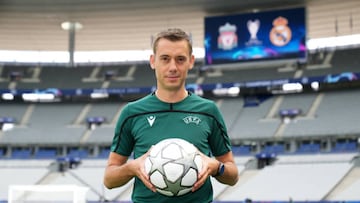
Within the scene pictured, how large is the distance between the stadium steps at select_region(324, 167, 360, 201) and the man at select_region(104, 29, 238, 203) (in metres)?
24.2

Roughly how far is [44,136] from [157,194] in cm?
3442

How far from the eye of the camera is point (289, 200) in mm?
Answer: 25234

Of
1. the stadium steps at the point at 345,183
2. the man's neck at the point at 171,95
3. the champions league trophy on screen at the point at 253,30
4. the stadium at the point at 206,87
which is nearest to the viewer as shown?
the man's neck at the point at 171,95

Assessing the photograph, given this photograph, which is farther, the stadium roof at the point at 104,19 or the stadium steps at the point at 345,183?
the stadium roof at the point at 104,19

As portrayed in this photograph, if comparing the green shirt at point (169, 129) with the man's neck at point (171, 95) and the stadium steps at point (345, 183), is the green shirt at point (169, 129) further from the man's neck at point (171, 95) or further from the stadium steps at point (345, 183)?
the stadium steps at point (345, 183)

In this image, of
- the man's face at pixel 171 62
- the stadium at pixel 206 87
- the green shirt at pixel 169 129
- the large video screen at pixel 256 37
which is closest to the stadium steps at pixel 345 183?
the stadium at pixel 206 87

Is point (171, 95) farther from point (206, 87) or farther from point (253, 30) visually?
point (206, 87)

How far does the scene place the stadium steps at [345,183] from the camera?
25405 mm

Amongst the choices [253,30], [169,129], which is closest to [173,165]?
[169,129]

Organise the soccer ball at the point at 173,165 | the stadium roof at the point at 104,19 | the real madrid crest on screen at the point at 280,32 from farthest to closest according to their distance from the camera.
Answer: the stadium roof at the point at 104,19 < the real madrid crest on screen at the point at 280,32 < the soccer ball at the point at 173,165

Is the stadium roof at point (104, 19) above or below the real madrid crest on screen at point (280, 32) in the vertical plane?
above

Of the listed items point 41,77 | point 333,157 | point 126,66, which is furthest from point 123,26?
point 333,157

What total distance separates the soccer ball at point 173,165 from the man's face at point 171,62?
0.34 meters

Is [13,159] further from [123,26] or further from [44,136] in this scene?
[123,26]
